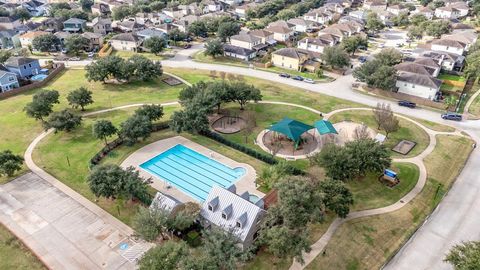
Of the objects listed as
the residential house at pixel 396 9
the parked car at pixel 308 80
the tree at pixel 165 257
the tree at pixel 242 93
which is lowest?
the tree at pixel 165 257

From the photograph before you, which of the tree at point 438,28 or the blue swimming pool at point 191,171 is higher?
the tree at point 438,28

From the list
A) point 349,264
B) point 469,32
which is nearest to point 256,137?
point 349,264

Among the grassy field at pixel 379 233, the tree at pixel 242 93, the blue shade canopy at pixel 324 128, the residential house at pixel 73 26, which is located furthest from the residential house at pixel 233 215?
the residential house at pixel 73 26

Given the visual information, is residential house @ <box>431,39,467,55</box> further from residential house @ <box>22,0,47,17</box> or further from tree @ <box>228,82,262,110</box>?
residential house @ <box>22,0,47,17</box>

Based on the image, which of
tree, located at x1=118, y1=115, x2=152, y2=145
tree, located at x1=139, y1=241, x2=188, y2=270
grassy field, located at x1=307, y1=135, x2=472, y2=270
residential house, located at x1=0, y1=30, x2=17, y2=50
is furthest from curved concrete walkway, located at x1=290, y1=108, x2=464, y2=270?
residential house, located at x1=0, y1=30, x2=17, y2=50

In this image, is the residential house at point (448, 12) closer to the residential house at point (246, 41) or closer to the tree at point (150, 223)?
the residential house at point (246, 41)

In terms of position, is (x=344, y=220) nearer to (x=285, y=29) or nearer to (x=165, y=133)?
(x=165, y=133)
